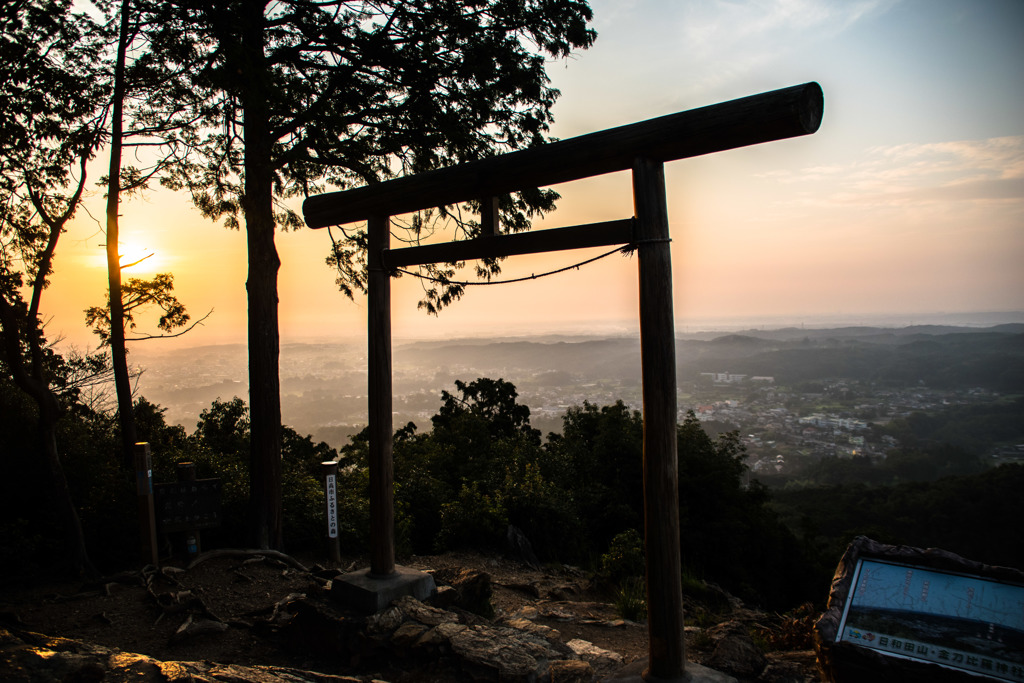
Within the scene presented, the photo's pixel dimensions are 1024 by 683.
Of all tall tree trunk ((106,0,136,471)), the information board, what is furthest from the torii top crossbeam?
tall tree trunk ((106,0,136,471))

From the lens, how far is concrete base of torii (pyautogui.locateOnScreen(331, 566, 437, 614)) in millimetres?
4145

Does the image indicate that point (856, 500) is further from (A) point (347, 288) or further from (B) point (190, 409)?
(B) point (190, 409)

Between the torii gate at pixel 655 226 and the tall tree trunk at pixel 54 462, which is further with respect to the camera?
the tall tree trunk at pixel 54 462

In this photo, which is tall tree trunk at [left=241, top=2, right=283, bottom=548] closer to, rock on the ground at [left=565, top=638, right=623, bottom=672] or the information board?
the information board

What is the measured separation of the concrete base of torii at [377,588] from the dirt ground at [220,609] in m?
0.35

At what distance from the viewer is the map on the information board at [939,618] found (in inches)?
106

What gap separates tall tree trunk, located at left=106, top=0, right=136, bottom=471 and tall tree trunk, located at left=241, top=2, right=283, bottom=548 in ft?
5.40

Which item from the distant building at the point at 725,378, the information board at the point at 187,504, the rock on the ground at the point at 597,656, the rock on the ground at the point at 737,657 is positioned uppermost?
the information board at the point at 187,504

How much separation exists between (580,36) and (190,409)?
78.1 ft

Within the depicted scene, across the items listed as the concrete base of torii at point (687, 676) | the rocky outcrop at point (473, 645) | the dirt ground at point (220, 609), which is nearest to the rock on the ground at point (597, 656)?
the rocky outcrop at point (473, 645)

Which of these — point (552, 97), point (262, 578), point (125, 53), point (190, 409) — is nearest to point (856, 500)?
point (552, 97)

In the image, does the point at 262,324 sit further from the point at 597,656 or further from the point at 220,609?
the point at 597,656

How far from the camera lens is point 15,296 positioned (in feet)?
23.5

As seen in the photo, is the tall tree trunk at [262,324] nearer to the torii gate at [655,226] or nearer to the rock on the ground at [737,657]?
the torii gate at [655,226]
